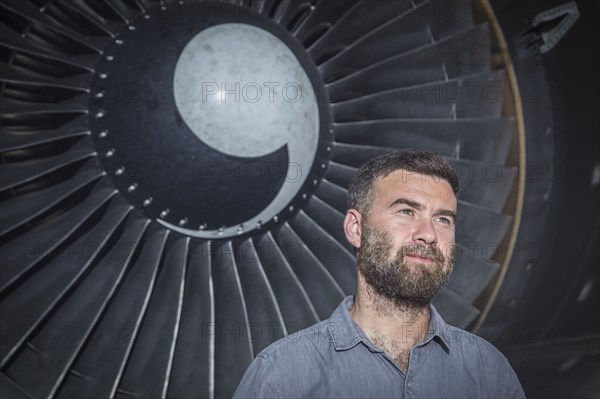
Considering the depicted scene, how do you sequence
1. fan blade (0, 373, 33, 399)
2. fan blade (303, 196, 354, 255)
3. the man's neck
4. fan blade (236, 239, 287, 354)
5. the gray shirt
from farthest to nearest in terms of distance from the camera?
fan blade (303, 196, 354, 255), fan blade (236, 239, 287, 354), fan blade (0, 373, 33, 399), the man's neck, the gray shirt

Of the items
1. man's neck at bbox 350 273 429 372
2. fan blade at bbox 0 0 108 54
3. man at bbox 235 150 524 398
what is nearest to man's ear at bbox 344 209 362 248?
man at bbox 235 150 524 398

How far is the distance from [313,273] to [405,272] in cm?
63

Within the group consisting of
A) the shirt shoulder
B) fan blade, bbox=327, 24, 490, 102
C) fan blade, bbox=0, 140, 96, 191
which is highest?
fan blade, bbox=327, 24, 490, 102

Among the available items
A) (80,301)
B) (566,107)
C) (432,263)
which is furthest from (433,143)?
(80,301)

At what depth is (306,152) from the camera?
1696mm

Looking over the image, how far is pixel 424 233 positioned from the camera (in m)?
1.18

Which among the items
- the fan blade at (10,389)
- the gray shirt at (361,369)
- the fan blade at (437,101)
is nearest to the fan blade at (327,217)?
the fan blade at (437,101)

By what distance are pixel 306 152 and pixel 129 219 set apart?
481 millimetres

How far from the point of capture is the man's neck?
47.8 inches

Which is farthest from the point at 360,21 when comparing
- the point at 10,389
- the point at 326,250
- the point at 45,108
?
the point at 10,389

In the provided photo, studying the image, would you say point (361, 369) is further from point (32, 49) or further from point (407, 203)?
point (32, 49)

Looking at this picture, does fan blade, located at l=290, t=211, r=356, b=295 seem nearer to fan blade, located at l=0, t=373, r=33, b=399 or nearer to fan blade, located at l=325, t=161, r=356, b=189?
fan blade, located at l=325, t=161, r=356, b=189

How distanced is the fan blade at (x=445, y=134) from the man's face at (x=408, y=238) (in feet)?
1.76

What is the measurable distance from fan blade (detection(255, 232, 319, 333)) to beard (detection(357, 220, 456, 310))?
53 cm
